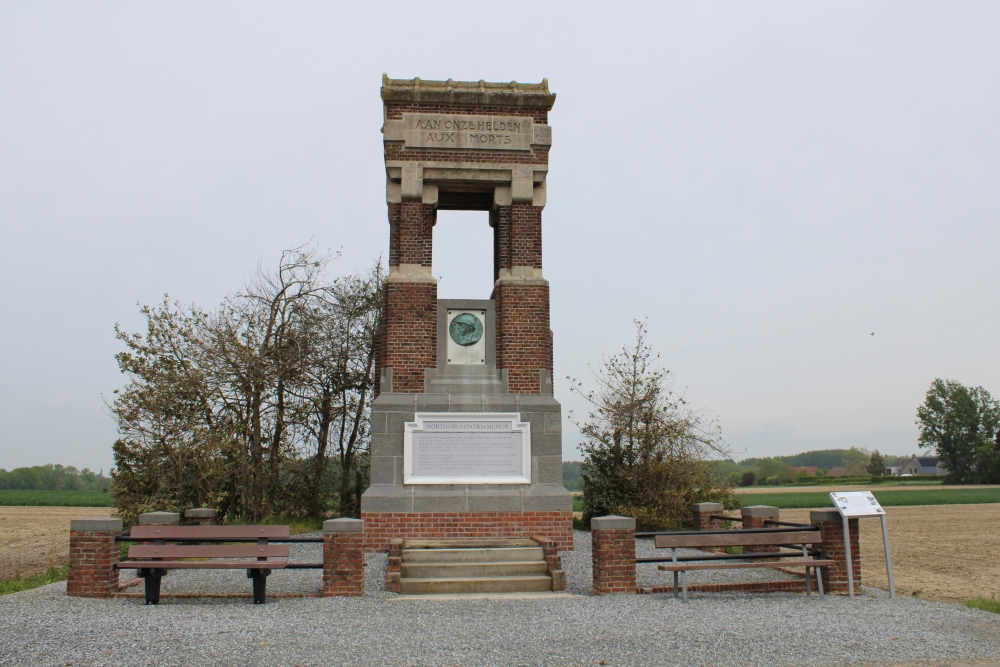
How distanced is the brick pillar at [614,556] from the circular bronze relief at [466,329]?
4960 millimetres

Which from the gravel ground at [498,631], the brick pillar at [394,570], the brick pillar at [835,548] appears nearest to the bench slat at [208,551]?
the gravel ground at [498,631]

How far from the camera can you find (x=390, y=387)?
1309 centimetres

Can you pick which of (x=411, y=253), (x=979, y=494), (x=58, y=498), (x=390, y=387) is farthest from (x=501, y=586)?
(x=58, y=498)

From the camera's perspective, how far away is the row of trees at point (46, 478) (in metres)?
93.1

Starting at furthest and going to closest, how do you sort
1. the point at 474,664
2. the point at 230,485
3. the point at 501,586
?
the point at 230,485, the point at 501,586, the point at 474,664

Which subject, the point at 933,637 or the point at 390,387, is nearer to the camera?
the point at 933,637

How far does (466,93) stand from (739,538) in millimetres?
8903

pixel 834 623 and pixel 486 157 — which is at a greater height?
pixel 486 157

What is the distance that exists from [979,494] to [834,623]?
55272mm

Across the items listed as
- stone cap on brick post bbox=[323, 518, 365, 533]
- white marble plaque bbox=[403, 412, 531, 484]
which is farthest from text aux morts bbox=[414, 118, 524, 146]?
stone cap on brick post bbox=[323, 518, 365, 533]

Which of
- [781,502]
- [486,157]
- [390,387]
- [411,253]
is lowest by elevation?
[781,502]

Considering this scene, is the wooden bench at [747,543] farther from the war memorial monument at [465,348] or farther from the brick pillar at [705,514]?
the brick pillar at [705,514]

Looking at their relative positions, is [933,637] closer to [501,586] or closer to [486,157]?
[501,586]

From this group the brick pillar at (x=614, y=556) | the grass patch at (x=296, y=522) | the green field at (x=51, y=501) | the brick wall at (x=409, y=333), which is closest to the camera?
the brick pillar at (x=614, y=556)
